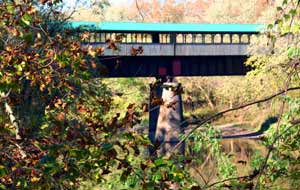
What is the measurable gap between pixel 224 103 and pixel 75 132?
109ft

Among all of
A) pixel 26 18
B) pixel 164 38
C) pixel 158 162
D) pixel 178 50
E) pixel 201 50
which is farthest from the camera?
pixel 164 38

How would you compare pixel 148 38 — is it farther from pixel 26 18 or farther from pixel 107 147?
pixel 107 147

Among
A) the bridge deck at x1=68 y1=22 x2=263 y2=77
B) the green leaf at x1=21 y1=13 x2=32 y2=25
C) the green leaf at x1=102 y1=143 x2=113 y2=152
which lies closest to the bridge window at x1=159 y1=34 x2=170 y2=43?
the bridge deck at x1=68 y1=22 x2=263 y2=77

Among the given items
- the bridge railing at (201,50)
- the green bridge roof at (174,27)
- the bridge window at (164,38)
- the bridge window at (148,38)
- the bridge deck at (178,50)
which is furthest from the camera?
the bridge window at (164,38)

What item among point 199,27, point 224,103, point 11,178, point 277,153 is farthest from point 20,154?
point 224,103

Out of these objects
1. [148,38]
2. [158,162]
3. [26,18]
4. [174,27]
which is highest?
[174,27]

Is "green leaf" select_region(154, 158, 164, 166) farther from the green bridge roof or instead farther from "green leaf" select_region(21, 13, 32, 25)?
the green bridge roof

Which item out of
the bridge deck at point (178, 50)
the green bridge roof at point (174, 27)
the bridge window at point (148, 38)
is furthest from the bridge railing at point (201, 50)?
the bridge window at point (148, 38)

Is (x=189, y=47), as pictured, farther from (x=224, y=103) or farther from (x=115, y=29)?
(x=224, y=103)

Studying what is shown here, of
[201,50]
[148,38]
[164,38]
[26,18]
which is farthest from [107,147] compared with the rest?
[164,38]

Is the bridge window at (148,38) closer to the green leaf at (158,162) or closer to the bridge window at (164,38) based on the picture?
the bridge window at (164,38)

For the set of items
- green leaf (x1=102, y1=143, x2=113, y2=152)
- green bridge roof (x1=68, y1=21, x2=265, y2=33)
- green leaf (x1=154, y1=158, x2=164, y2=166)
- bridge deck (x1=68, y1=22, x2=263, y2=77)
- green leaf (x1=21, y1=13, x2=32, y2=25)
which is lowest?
green leaf (x1=154, y1=158, x2=164, y2=166)

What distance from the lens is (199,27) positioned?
23.1 metres

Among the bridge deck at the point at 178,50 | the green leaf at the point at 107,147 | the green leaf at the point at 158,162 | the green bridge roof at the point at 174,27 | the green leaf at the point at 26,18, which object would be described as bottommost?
the green leaf at the point at 158,162
